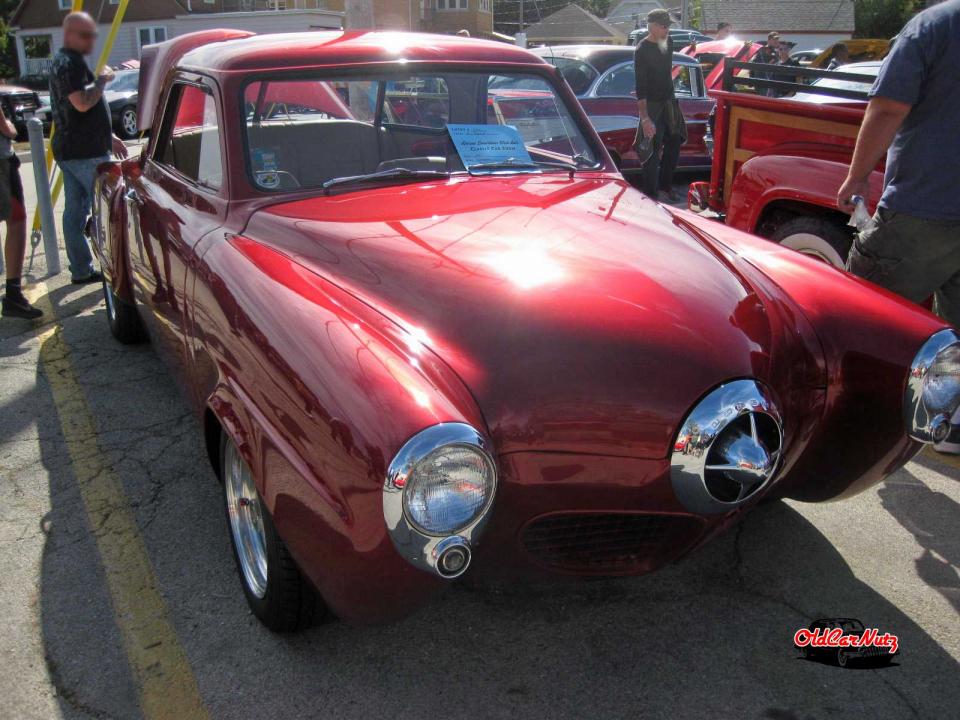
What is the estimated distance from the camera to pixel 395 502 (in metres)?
1.80

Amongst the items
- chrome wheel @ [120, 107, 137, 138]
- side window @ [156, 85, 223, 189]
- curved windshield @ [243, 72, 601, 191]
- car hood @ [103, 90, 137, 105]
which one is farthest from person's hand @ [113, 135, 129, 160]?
car hood @ [103, 90, 137, 105]

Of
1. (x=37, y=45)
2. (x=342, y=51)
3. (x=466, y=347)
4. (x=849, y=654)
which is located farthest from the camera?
(x=37, y=45)

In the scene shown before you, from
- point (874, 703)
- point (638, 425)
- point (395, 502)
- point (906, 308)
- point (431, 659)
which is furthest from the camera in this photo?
point (906, 308)

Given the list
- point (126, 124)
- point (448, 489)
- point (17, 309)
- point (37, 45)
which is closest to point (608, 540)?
point (448, 489)

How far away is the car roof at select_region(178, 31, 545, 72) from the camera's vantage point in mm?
3160

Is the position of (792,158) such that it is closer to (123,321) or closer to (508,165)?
(508,165)

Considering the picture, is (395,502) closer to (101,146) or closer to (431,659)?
(431,659)

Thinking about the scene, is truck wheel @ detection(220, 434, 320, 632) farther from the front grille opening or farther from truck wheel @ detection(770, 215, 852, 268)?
truck wheel @ detection(770, 215, 852, 268)

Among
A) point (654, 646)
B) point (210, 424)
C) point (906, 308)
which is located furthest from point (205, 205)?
point (906, 308)

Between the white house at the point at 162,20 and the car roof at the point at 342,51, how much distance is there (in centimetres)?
3450

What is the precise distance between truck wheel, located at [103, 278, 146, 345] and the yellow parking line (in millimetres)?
574

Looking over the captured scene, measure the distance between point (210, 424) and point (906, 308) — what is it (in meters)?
2.17

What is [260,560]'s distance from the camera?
101 inches

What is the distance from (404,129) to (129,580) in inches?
82.4
